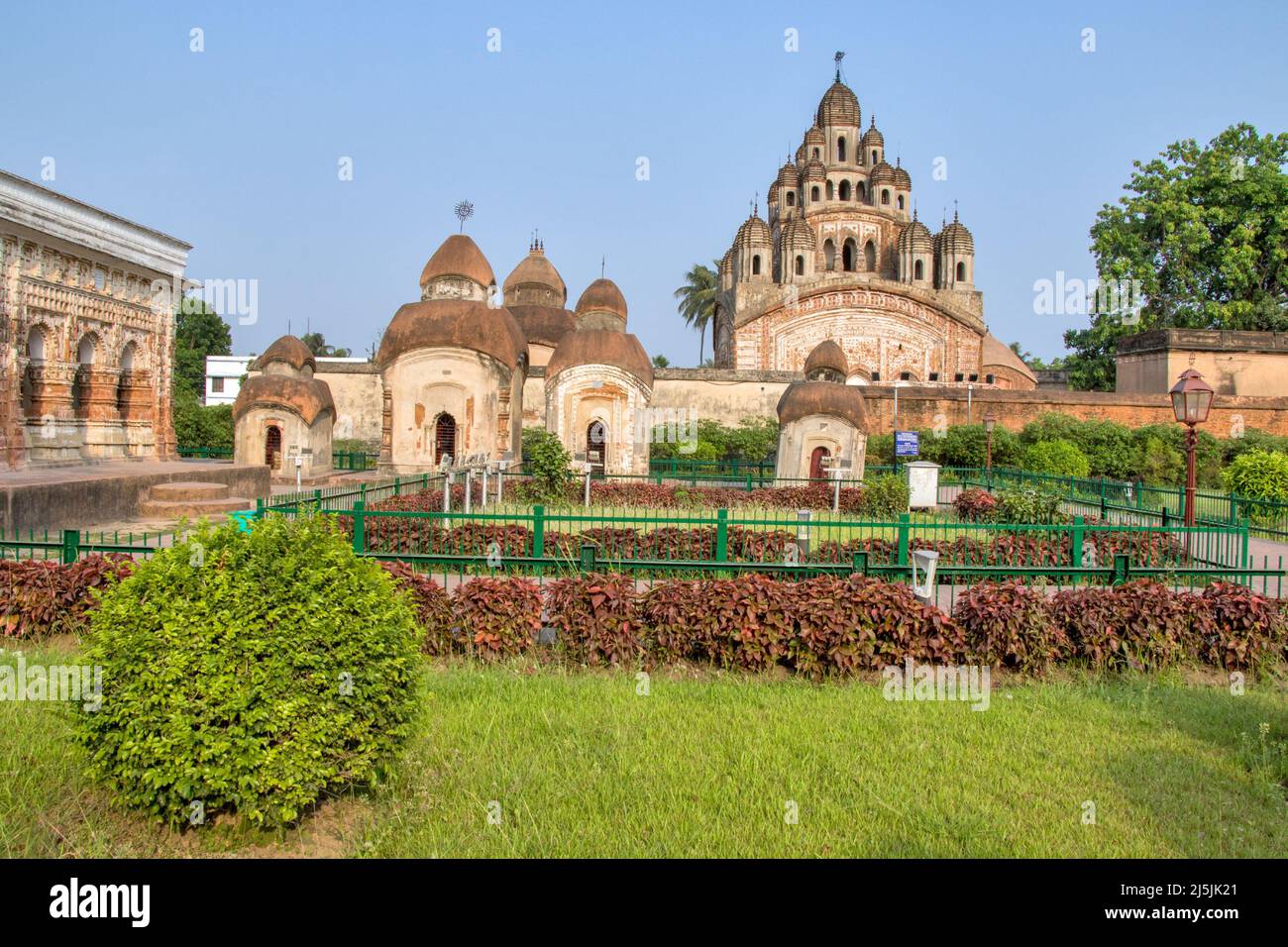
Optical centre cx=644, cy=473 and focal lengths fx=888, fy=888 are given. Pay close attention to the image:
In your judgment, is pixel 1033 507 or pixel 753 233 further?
pixel 753 233

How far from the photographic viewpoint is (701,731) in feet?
14.9

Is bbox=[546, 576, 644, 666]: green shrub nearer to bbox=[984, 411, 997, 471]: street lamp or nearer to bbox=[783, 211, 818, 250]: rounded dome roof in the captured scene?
bbox=[984, 411, 997, 471]: street lamp

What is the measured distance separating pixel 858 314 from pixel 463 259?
19.7m

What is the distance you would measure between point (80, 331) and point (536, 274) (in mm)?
18004

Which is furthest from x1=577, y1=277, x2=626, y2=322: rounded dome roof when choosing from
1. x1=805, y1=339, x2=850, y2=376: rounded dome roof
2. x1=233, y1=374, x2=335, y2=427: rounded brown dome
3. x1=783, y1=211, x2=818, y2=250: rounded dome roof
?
x1=783, y1=211, x2=818, y2=250: rounded dome roof

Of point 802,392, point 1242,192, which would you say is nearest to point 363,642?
point 802,392

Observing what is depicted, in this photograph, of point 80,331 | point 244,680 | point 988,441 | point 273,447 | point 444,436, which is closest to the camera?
point 244,680

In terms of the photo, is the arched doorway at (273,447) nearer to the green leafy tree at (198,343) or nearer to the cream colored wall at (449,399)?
the cream colored wall at (449,399)

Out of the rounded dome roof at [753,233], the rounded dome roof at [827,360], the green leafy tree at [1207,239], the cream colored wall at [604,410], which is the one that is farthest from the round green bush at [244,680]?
the rounded dome roof at [753,233]

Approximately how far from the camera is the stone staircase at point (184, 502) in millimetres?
12719

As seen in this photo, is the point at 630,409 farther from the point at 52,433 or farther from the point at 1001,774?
the point at 1001,774

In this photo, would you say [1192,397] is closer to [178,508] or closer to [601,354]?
[601,354]

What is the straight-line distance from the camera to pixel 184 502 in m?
13.0

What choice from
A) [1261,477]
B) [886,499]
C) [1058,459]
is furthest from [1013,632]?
[1058,459]
